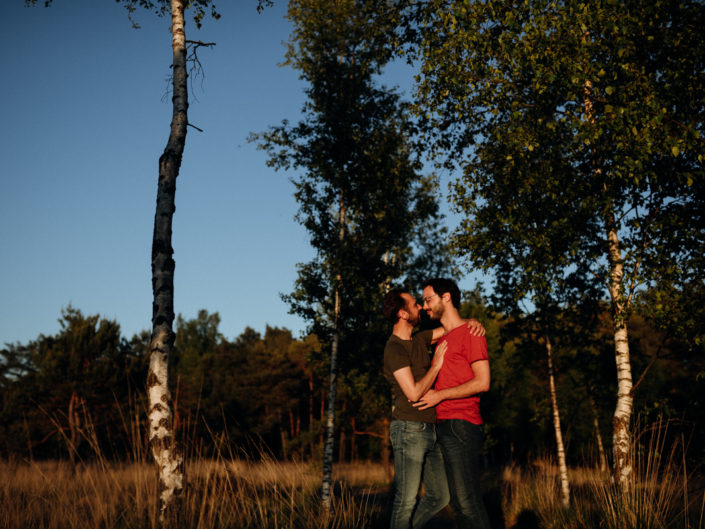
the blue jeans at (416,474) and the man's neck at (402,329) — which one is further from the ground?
the man's neck at (402,329)

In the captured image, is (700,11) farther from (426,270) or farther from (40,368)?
(40,368)

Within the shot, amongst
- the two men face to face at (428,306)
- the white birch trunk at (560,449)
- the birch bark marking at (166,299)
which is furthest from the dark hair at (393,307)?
the white birch trunk at (560,449)

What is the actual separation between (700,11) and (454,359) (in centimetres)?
661

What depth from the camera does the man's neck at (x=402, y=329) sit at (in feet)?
14.3

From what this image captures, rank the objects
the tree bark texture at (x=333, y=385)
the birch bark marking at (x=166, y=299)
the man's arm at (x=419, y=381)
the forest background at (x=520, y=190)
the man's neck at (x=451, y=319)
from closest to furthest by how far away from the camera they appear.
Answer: the man's arm at (x=419, y=381), the man's neck at (x=451, y=319), the birch bark marking at (x=166, y=299), the forest background at (x=520, y=190), the tree bark texture at (x=333, y=385)

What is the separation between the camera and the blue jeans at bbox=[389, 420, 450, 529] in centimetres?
394

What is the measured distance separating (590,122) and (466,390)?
4880 mm

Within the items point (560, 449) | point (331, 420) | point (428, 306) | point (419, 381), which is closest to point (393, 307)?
point (428, 306)

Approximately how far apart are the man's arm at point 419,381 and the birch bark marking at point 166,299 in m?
2.35

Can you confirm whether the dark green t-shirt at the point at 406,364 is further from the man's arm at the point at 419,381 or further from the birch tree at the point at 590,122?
the birch tree at the point at 590,122

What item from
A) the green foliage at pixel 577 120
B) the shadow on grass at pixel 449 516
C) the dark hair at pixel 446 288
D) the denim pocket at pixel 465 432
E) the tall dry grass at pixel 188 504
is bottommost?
the shadow on grass at pixel 449 516

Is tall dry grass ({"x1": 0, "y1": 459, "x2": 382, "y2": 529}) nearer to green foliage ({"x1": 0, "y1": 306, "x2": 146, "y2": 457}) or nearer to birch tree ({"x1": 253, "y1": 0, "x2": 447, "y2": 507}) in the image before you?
birch tree ({"x1": 253, "y1": 0, "x2": 447, "y2": 507})

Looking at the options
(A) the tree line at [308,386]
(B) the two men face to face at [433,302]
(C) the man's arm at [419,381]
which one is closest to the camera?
(C) the man's arm at [419,381]

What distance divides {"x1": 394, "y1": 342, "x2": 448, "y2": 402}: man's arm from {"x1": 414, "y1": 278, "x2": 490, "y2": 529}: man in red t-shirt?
0.07 meters
